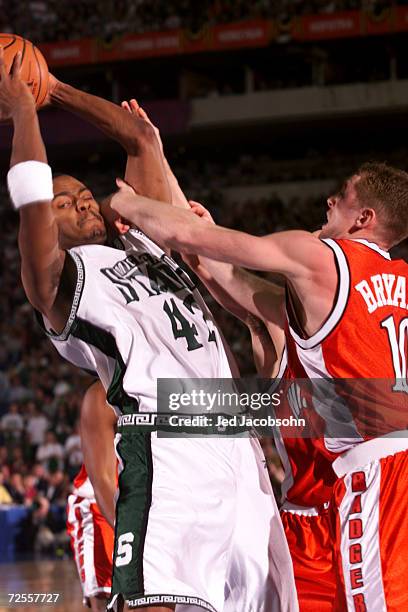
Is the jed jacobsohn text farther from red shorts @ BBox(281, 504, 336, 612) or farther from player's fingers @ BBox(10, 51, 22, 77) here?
player's fingers @ BBox(10, 51, 22, 77)

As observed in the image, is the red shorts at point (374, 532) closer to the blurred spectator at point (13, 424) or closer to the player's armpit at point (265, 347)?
the player's armpit at point (265, 347)

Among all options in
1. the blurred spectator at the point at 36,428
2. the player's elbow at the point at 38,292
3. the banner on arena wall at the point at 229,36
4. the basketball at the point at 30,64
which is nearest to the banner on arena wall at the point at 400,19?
the banner on arena wall at the point at 229,36

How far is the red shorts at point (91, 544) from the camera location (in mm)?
5961

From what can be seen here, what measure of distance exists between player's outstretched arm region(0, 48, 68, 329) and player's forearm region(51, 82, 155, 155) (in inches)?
25.9

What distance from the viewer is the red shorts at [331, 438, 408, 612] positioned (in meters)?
3.30

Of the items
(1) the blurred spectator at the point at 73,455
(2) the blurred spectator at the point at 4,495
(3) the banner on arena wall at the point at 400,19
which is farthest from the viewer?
(3) the banner on arena wall at the point at 400,19

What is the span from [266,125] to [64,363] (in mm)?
8200

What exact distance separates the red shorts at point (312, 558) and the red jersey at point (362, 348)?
0.45 meters

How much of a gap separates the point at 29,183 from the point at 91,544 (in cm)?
345

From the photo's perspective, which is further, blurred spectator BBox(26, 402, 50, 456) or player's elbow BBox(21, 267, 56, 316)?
blurred spectator BBox(26, 402, 50, 456)

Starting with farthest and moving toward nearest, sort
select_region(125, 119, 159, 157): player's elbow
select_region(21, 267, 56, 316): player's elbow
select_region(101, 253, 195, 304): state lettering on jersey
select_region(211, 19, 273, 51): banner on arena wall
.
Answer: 1. select_region(211, 19, 273, 51): banner on arena wall
2. select_region(125, 119, 159, 157): player's elbow
3. select_region(101, 253, 195, 304): state lettering on jersey
4. select_region(21, 267, 56, 316): player's elbow

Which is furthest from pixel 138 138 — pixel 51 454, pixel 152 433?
pixel 51 454

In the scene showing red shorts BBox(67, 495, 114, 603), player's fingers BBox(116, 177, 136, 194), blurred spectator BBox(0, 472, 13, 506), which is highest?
player's fingers BBox(116, 177, 136, 194)

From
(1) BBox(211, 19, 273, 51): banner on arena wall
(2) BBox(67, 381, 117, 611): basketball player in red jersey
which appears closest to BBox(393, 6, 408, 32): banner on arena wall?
(1) BBox(211, 19, 273, 51): banner on arena wall
